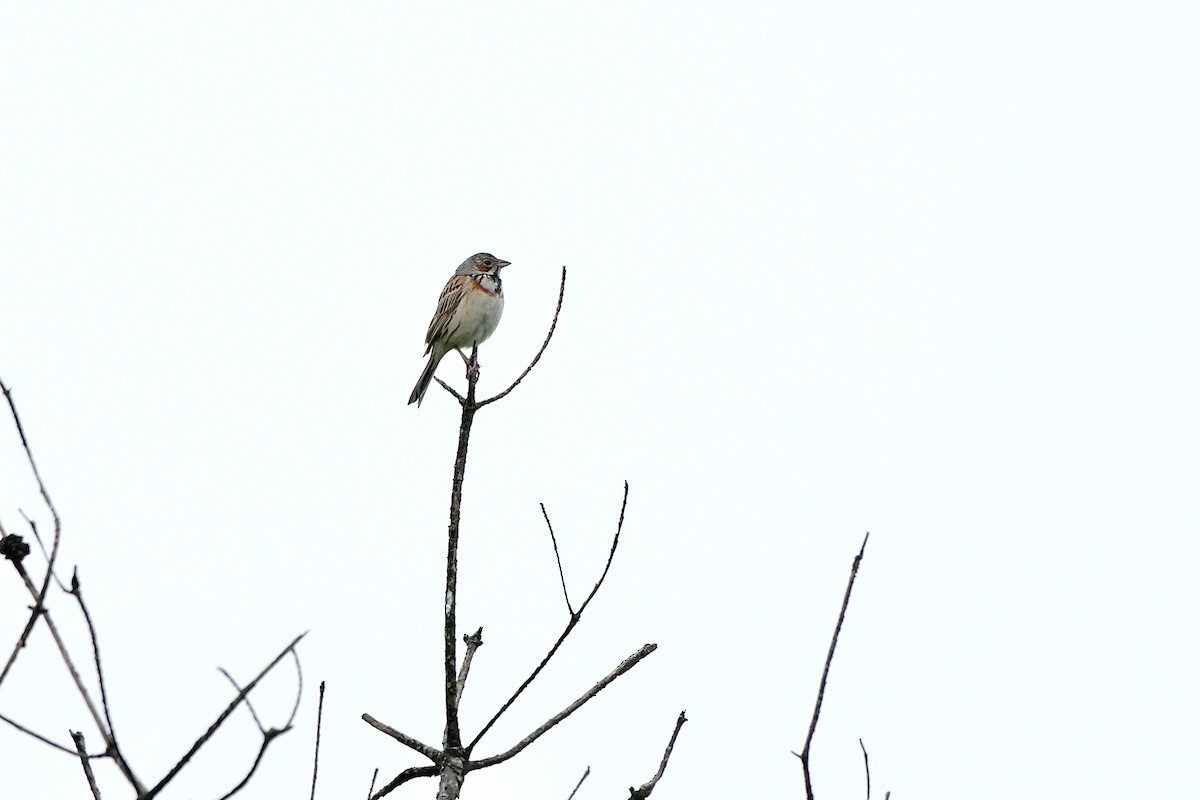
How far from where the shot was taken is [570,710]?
3.19 meters

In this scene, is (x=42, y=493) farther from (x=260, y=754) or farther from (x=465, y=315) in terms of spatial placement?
(x=465, y=315)

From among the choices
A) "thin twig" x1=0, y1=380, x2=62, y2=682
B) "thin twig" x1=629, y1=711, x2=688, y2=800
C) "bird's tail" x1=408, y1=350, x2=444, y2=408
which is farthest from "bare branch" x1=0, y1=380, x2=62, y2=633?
"bird's tail" x1=408, y1=350, x2=444, y2=408

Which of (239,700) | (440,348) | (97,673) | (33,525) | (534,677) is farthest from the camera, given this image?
(440,348)

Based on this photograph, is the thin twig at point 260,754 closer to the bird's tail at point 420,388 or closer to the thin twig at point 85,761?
the thin twig at point 85,761

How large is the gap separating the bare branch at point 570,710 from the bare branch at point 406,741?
10 centimetres

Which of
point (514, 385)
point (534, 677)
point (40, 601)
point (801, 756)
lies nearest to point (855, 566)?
point (801, 756)

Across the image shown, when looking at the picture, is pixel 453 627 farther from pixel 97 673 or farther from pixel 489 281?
pixel 489 281

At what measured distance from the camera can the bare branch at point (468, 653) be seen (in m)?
3.47

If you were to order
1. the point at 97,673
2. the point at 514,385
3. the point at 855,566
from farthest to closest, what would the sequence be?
1. the point at 514,385
2. the point at 855,566
3. the point at 97,673

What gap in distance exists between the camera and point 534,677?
10.5ft

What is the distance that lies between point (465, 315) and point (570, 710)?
678 cm

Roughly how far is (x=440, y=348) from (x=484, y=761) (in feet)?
22.4

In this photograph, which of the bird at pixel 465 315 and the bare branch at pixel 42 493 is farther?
the bird at pixel 465 315

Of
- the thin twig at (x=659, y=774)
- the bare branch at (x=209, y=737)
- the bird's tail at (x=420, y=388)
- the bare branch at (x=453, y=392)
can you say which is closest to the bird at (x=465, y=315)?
the bird's tail at (x=420, y=388)
